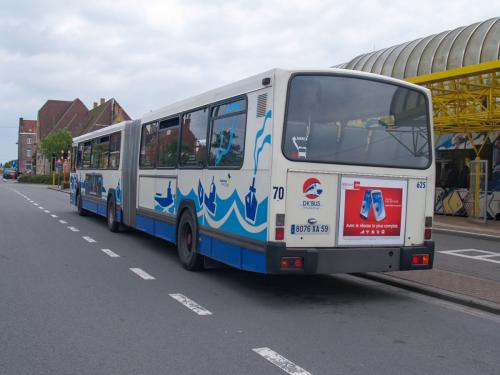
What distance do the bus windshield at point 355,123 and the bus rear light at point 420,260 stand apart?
3.78 ft

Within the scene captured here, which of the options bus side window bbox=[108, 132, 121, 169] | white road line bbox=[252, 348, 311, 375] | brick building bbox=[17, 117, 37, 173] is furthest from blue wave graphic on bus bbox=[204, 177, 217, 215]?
brick building bbox=[17, 117, 37, 173]

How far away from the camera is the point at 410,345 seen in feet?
18.1

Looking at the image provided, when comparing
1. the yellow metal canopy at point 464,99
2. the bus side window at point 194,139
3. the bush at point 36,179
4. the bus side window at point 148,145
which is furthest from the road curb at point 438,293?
the bush at point 36,179

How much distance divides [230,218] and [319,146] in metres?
1.54

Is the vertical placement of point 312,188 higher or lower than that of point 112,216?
higher

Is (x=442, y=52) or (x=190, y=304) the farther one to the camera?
(x=442, y=52)

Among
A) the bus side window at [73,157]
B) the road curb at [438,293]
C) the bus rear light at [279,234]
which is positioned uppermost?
the bus side window at [73,157]

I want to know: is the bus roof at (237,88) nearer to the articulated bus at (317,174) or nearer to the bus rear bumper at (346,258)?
the articulated bus at (317,174)

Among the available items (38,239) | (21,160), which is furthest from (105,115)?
(38,239)

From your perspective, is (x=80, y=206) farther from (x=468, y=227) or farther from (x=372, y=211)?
(x=372, y=211)

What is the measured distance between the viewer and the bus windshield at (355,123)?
6.98 metres

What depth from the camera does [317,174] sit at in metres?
6.98

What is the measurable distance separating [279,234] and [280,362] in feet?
6.85

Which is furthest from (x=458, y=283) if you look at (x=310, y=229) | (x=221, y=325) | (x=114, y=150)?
(x=114, y=150)
